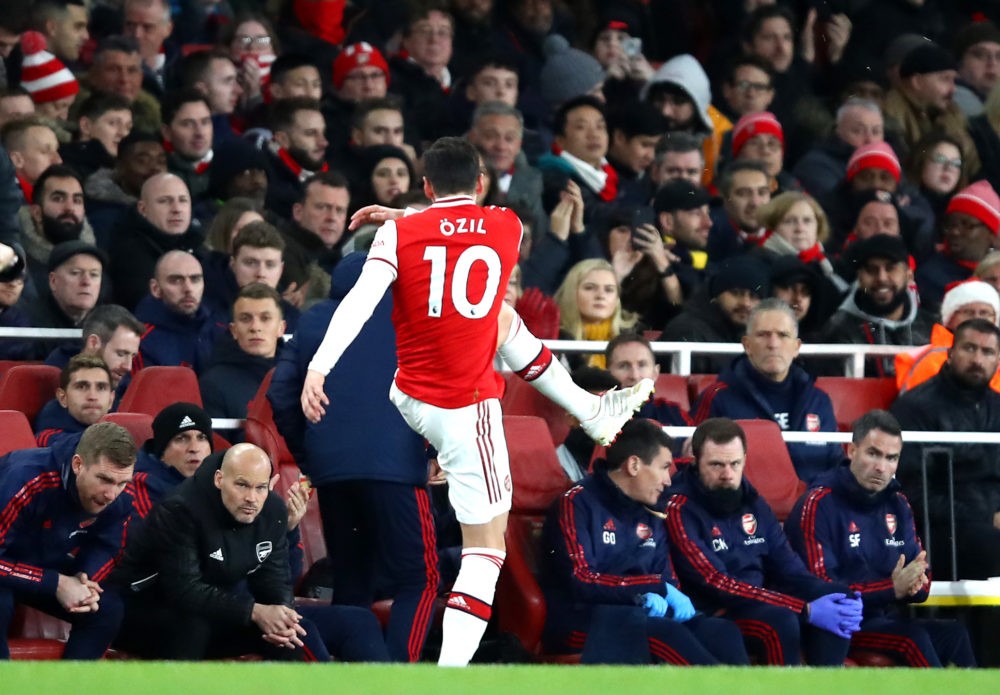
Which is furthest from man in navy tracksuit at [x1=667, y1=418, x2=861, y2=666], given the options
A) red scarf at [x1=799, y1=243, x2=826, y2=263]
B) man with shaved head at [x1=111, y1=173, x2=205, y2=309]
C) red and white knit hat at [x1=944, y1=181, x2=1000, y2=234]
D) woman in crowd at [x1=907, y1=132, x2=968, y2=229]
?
woman in crowd at [x1=907, y1=132, x2=968, y2=229]

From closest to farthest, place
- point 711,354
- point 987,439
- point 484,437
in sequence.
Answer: point 484,437 < point 987,439 < point 711,354

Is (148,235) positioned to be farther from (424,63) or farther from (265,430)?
(424,63)

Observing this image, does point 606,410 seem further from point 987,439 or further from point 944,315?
point 944,315

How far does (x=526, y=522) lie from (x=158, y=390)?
177 centimetres

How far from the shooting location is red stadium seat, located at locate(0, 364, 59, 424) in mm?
9211

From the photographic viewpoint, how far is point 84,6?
13.6 m

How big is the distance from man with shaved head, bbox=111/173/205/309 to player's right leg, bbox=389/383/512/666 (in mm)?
3260

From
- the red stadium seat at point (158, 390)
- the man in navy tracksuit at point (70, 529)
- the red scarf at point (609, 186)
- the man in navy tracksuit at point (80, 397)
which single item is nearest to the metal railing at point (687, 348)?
the red stadium seat at point (158, 390)

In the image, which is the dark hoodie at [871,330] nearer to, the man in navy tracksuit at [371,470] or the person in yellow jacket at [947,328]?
the person in yellow jacket at [947,328]

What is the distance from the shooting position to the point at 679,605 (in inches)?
342

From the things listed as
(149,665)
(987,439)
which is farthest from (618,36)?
(149,665)

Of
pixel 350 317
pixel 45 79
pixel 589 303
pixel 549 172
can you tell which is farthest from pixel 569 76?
pixel 350 317

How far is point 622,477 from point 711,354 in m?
2.40

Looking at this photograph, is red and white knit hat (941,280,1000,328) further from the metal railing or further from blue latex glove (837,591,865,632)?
blue latex glove (837,591,865,632)
